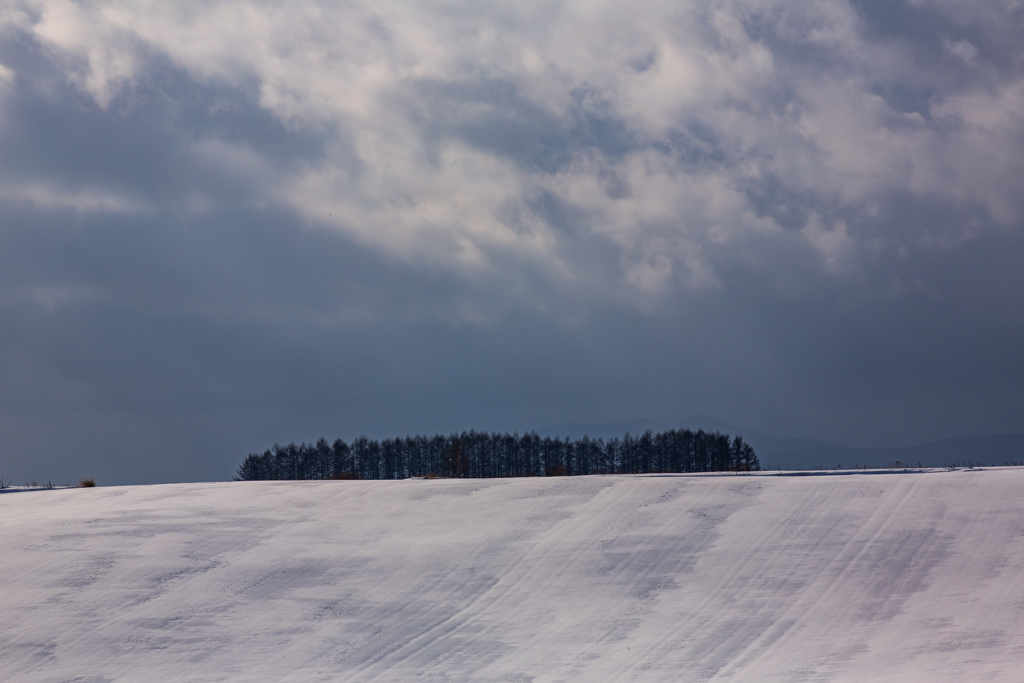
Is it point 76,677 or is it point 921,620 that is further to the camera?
point 921,620

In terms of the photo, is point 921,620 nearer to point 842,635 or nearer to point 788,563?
point 842,635

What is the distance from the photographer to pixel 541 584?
14.1m

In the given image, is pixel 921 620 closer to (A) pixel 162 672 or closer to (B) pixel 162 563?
(A) pixel 162 672

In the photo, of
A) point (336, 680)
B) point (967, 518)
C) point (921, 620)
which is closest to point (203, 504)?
point (336, 680)

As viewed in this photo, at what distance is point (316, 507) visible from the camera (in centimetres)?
1805

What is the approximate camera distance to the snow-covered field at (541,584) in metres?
11.8

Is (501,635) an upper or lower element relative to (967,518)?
lower

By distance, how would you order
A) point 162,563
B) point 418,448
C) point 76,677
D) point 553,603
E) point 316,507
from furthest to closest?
point 418,448, point 316,507, point 162,563, point 553,603, point 76,677

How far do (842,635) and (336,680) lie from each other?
770 cm

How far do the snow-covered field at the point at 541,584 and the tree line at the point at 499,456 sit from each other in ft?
222

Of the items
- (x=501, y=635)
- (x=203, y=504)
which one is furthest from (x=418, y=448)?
(x=501, y=635)

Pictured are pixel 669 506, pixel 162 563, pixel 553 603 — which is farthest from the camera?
pixel 669 506

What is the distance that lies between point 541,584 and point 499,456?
80.7 metres

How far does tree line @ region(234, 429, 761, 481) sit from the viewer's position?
8650 cm
